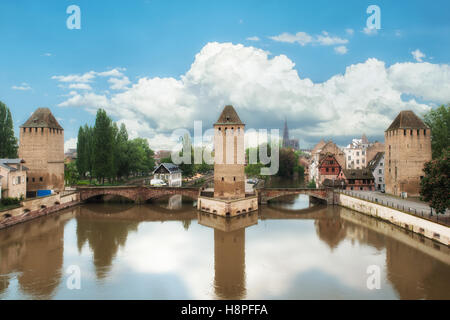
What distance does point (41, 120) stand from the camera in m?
36.7

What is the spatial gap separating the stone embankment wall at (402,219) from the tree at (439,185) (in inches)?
55.1

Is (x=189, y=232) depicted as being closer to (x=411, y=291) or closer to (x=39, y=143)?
(x=411, y=291)

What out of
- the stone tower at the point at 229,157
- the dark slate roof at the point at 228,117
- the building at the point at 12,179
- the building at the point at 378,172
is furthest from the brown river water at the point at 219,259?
the building at the point at 378,172

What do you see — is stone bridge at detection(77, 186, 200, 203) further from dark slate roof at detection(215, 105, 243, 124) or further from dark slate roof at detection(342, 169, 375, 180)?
dark slate roof at detection(342, 169, 375, 180)

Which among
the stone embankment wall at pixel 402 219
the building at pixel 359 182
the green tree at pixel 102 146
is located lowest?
the stone embankment wall at pixel 402 219

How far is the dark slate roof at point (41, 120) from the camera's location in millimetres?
36025

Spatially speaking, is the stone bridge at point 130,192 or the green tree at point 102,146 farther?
the green tree at point 102,146

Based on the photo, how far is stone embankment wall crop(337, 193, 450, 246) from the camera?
811 inches

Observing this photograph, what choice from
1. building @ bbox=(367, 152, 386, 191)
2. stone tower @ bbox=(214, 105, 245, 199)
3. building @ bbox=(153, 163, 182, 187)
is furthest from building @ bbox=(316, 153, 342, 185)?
building @ bbox=(153, 163, 182, 187)

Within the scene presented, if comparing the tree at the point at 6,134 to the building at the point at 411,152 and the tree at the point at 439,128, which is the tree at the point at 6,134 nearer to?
the building at the point at 411,152

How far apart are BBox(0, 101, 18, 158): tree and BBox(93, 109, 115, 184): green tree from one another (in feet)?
34.5

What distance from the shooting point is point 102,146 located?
43.1 m
